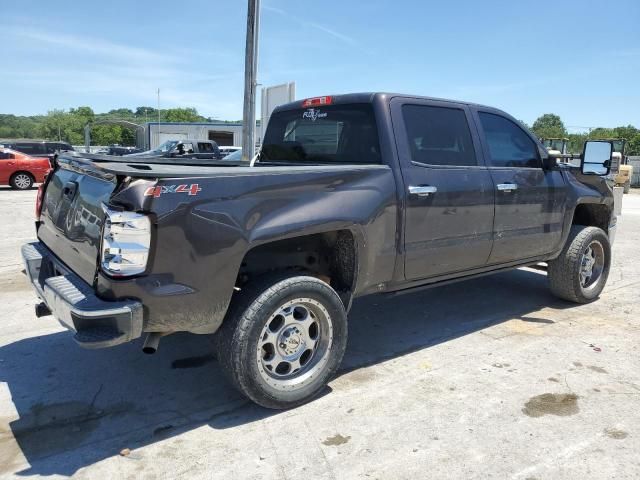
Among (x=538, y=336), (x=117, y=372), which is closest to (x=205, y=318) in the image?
(x=117, y=372)

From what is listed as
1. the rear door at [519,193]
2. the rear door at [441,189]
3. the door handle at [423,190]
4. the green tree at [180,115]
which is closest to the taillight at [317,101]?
the rear door at [441,189]

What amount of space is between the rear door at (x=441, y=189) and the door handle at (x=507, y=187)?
116mm

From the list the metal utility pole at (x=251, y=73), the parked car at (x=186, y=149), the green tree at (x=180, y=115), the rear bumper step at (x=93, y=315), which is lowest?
the rear bumper step at (x=93, y=315)

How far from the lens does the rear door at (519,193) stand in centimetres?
456

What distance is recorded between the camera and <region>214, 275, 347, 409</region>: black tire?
3.08 meters

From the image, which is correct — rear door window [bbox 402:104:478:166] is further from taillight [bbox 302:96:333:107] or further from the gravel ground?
the gravel ground

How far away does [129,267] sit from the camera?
8.98 feet

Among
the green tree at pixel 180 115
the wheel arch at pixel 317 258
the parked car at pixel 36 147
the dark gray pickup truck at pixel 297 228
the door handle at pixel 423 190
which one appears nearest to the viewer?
the dark gray pickup truck at pixel 297 228

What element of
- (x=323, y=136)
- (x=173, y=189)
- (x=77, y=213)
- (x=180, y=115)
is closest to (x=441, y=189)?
(x=323, y=136)

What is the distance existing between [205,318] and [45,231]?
174cm

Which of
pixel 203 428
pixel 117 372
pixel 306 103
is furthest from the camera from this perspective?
pixel 306 103

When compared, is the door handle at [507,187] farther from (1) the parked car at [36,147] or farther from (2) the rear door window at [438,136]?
(1) the parked car at [36,147]

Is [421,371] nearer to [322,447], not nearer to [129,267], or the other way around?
[322,447]

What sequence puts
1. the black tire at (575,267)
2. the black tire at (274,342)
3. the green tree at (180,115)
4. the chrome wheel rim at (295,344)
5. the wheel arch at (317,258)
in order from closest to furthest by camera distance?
the black tire at (274,342) < the chrome wheel rim at (295,344) < the wheel arch at (317,258) < the black tire at (575,267) < the green tree at (180,115)
